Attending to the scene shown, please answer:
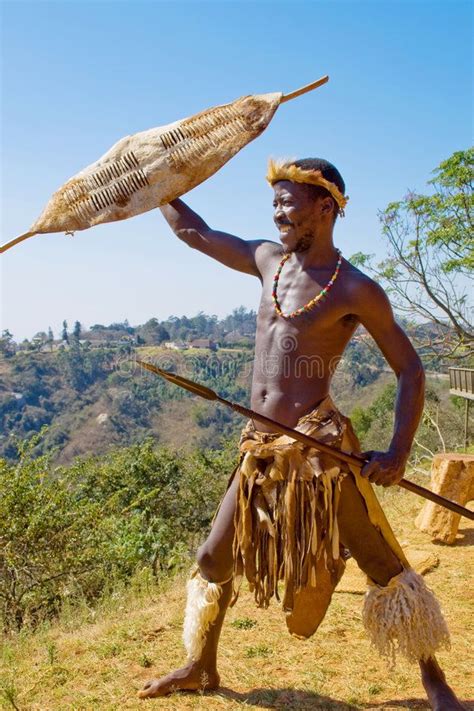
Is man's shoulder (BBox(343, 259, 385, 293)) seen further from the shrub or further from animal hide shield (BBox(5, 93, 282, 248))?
the shrub

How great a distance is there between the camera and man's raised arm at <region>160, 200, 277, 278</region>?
3131 millimetres

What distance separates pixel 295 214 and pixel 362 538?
4.41ft

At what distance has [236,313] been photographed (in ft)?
177

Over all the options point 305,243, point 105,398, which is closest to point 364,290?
point 305,243

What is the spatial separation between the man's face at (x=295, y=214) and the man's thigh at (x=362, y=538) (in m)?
0.98

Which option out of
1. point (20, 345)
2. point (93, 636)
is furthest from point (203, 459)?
point (20, 345)

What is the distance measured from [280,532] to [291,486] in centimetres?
22

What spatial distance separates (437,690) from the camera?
2789 mm

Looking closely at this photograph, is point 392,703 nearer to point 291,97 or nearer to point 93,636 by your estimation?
point 93,636

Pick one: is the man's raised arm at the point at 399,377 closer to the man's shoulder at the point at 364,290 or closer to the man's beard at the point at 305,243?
the man's shoulder at the point at 364,290

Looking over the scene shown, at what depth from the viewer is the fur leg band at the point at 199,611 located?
295 centimetres

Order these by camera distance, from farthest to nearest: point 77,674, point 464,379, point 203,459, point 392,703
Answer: point 203,459 < point 464,379 < point 77,674 < point 392,703

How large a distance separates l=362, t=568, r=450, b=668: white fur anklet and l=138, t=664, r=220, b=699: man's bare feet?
77cm

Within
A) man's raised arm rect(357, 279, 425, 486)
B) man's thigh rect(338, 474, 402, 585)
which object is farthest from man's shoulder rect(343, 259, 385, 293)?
man's thigh rect(338, 474, 402, 585)
